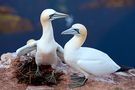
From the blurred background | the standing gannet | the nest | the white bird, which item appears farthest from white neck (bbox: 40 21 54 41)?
the blurred background

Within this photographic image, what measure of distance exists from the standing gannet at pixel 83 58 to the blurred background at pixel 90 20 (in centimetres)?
80

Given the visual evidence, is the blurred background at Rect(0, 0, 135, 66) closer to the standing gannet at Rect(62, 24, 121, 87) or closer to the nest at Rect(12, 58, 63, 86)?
the nest at Rect(12, 58, 63, 86)

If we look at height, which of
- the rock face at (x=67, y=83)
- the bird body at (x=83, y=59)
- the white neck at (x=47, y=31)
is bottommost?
the rock face at (x=67, y=83)

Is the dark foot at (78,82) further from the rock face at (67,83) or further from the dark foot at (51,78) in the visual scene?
the dark foot at (51,78)

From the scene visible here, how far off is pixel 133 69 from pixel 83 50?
2.82 ft

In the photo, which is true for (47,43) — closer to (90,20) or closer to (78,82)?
(78,82)

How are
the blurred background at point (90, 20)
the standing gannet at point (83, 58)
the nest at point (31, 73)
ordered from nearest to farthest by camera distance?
the standing gannet at point (83, 58), the nest at point (31, 73), the blurred background at point (90, 20)

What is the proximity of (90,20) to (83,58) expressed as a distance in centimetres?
96

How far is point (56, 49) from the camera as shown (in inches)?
167

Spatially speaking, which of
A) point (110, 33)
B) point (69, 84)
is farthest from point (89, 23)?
point (69, 84)

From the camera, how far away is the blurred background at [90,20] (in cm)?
492

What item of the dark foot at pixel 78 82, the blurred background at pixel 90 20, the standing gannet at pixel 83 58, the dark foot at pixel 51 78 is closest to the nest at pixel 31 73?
the dark foot at pixel 51 78

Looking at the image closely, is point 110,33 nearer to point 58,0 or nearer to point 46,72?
point 58,0

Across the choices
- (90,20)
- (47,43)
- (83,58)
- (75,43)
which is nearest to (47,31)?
(47,43)
